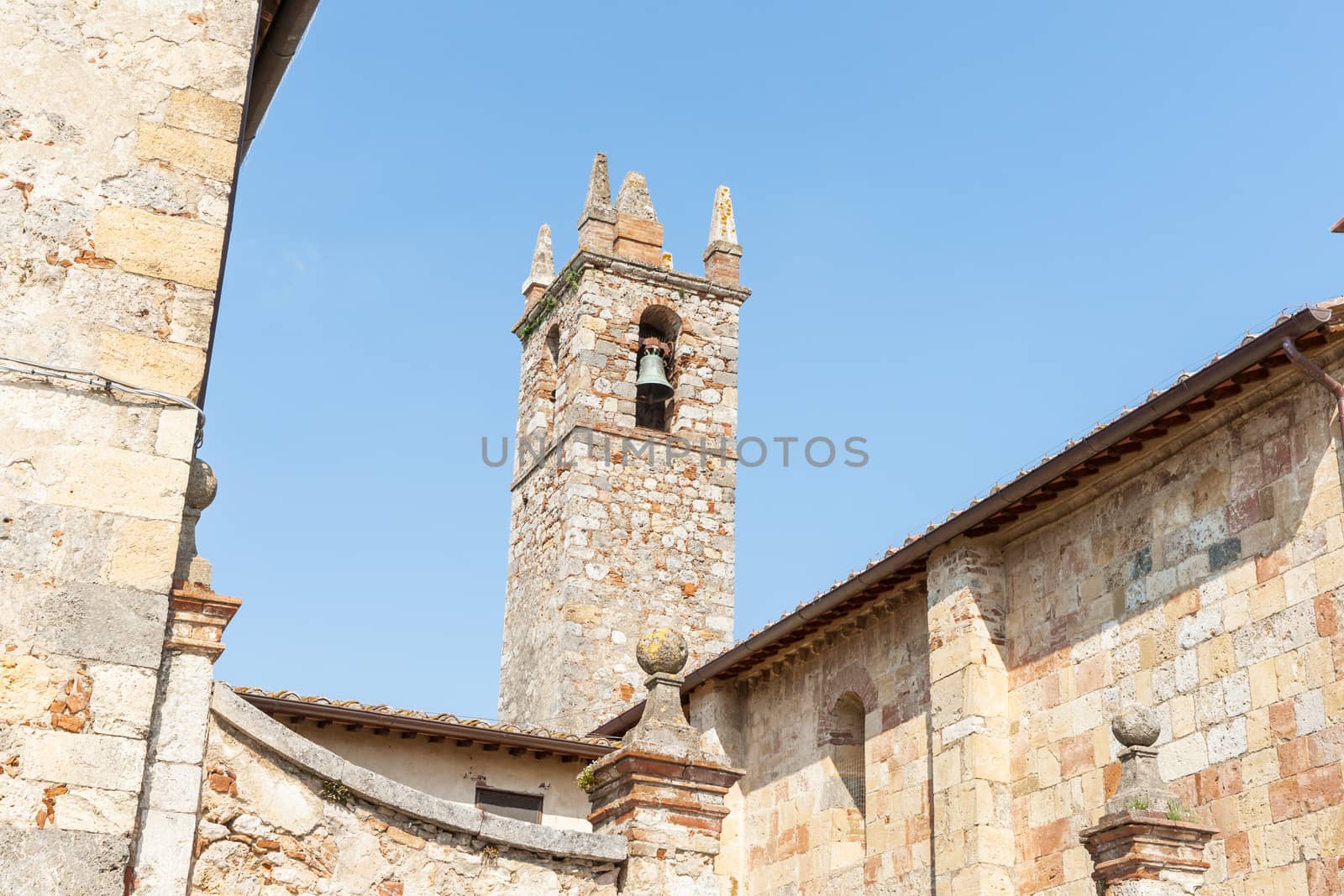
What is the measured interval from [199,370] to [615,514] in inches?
558

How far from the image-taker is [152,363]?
596cm

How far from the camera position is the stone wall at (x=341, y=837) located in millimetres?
6207

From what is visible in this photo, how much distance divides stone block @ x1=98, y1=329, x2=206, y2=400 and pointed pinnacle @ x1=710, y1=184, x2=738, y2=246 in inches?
664

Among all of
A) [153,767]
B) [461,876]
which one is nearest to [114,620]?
[153,767]

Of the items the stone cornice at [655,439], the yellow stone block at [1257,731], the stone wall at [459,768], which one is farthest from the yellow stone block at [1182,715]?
the stone cornice at [655,439]

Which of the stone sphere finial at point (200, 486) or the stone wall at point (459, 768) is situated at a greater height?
the stone wall at point (459, 768)

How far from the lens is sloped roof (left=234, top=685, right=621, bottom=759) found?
1396 centimetres

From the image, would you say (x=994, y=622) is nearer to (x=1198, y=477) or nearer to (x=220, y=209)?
(x=1198, y=477)

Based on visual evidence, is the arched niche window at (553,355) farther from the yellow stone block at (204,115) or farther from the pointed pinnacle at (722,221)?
the yellow stone block at (204,115)

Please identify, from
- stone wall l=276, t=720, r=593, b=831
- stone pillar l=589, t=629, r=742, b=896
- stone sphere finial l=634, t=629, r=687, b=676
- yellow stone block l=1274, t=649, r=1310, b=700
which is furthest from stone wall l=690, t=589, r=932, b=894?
stone pillar l=589, t=629, r=742, b=896

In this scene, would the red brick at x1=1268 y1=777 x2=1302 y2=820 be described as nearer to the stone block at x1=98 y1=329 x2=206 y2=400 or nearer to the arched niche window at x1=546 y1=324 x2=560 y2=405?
the stone block at x1=98 y1=329 x2=206 y2=400

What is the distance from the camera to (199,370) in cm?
602

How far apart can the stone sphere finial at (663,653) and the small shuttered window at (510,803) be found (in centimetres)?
773

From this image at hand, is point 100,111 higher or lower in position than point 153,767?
higher
